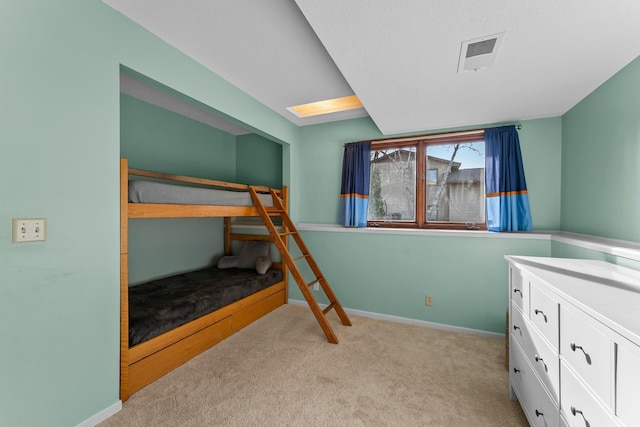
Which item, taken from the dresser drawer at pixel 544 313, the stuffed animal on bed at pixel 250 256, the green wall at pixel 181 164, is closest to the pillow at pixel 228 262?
the stuffed animal on bed at pixel 250 256

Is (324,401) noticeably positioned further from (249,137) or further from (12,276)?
(249,137)

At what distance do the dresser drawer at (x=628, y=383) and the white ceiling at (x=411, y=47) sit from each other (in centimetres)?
143

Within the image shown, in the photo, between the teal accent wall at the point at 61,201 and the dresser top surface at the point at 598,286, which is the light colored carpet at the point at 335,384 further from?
the dresser top surface at the point at 598,286

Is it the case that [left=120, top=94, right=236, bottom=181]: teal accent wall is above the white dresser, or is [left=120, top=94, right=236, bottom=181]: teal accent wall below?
above

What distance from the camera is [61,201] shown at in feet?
4.62

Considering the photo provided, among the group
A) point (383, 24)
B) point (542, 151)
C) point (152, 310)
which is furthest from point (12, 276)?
point (542, 151)

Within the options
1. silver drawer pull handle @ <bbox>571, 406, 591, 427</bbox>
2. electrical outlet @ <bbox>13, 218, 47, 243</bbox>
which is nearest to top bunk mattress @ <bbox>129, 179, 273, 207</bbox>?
electrical outlet @ <bbox>13, 218, 47, 243</bbox>

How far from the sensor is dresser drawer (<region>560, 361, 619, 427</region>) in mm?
855

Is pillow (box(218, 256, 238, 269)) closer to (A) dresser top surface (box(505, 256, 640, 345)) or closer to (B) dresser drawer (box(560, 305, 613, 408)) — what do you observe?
(A) dresser top surface (box(505, 256, 640, 345))

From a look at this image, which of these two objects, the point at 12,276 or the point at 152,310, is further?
the point at 152,310

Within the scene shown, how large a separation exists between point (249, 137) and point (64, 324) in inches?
128

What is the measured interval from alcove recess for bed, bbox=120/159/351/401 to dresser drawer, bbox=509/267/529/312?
4.99ft

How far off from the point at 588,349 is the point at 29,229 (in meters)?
2.42

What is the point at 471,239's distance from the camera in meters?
2.74
